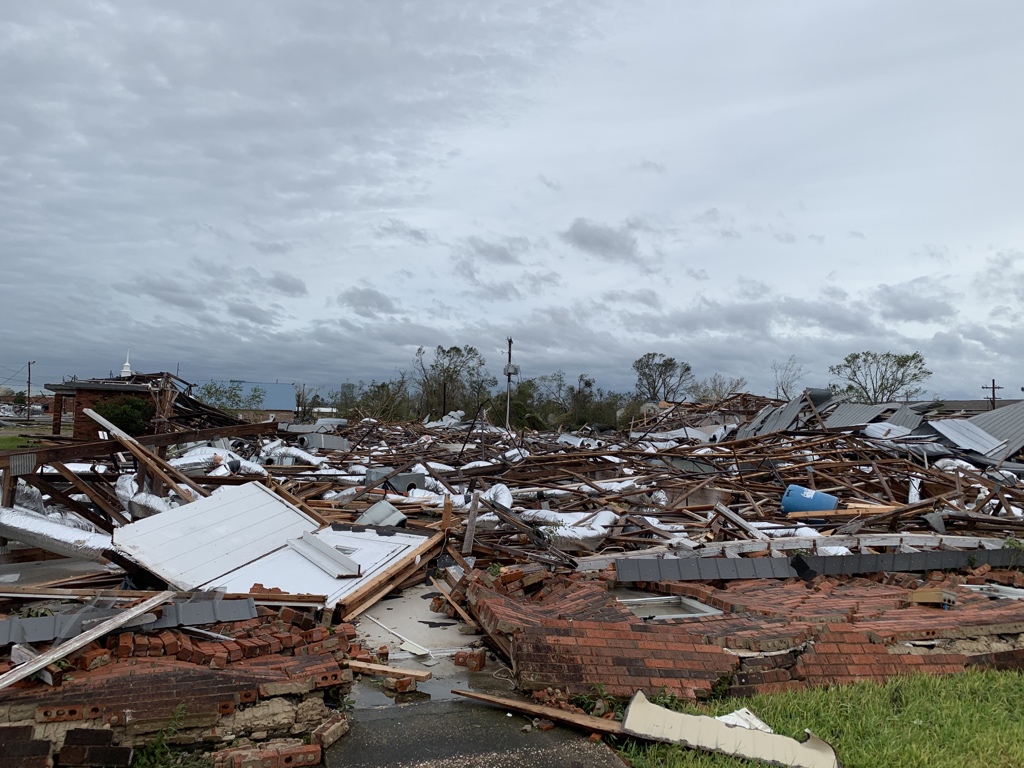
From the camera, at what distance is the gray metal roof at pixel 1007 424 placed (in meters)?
17.2

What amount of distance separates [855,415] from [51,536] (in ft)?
65.8

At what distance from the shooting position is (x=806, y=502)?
36.5 feet

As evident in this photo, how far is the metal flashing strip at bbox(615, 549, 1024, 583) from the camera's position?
726 cm

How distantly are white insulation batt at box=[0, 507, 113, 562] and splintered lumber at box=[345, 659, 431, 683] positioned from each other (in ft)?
13.5

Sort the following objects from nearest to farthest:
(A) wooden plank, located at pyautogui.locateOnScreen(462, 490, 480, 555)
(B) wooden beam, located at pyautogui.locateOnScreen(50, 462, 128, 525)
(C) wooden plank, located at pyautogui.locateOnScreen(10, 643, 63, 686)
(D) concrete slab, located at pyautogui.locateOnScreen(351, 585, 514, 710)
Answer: (C) wooden plank, located at pyautogui.locateOnScreen(10, 643, 63, 686) < (D) concrete slab, located at pyautogui.locateOnScreen(351, 585, 514, 710) < (A) wooden plank, located at pyautogui.locateOnScreen(462, 490, 480, 555) < (B) wooden beam, located at pyautogui.locateOnScreen(50, 462, 128, 525)

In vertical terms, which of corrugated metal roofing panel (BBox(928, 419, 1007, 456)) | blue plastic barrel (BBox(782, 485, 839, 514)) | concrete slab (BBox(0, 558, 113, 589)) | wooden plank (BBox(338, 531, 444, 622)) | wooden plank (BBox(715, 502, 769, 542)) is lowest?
concrete slab (BBox(0, 558, 113, 589))

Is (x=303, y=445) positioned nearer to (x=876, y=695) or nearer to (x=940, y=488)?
(x=940, y=488)

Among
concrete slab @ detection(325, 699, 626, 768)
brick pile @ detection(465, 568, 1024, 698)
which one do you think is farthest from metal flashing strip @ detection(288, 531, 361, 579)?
concrete slab @ detection(325, 699, 626, 768)

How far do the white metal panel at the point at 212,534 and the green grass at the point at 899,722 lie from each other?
172 inches

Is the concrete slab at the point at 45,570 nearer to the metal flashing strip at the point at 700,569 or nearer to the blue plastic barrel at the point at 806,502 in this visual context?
the metal flashing strip at the point at 700,569

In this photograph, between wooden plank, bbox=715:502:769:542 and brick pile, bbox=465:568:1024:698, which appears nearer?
brick pile, bbox=465:568:1024:698

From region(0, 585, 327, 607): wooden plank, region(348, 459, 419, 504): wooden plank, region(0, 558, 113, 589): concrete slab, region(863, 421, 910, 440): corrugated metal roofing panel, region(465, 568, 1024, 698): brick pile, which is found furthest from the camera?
region(863, 421, 910, 440): corrugated metal roofing panel

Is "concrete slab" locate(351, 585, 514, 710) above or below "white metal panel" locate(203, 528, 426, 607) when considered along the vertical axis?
below

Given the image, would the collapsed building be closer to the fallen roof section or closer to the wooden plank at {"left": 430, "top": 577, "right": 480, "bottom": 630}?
the wooden plank at {"left": 430, "top": 577, "right": 480, "bottom": 630}
